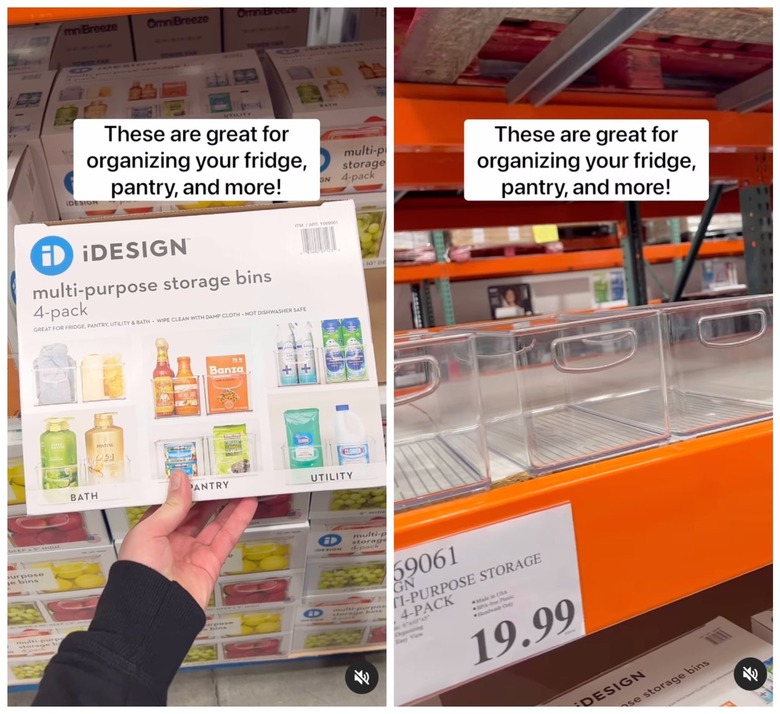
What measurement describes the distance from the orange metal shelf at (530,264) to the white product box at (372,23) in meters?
1.61

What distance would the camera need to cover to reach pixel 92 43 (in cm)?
107

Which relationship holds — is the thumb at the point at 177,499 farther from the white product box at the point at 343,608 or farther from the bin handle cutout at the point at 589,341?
the white product box at the point at 343,608

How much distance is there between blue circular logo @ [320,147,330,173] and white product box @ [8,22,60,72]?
0.55 m

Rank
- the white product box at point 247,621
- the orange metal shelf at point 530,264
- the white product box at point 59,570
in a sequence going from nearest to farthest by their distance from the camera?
the white product box at point 59,570 < the white product box at point 247,621 < the orange metal shelf at point 530,264

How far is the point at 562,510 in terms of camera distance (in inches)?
24.6

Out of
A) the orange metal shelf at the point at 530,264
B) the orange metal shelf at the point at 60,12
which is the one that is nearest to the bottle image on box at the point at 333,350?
the orange metal shelf at the point at 60,12

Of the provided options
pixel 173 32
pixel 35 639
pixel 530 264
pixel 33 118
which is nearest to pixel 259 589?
pixel 35 639

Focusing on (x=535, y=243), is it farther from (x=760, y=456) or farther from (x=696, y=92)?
(x=760, y=456)

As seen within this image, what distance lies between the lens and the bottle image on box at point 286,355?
67cm

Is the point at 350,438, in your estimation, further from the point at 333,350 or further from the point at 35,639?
the point at 35,639

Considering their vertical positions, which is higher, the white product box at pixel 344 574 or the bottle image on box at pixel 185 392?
the bottle image on box at pixel 185 392

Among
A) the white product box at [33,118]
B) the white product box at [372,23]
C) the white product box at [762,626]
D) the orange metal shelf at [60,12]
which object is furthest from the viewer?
the white product box at [372,23]

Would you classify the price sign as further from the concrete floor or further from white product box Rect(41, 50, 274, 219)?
the concrete floor

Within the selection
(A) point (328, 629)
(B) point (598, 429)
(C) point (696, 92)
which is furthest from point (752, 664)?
(C) point (696, 92)
